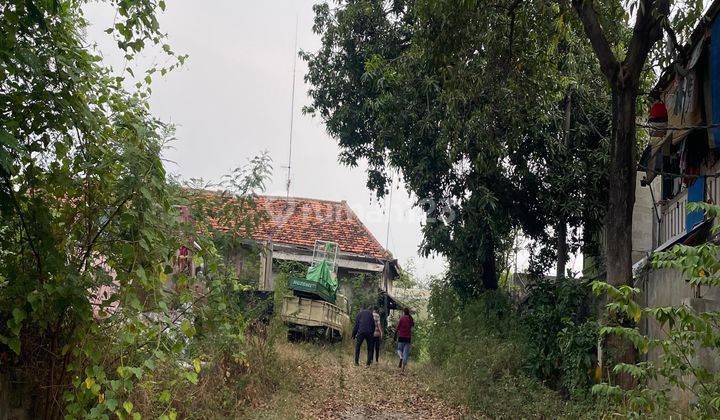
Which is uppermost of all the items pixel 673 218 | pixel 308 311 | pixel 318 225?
pixel 318 225

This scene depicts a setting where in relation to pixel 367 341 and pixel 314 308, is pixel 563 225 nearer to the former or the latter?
pixel 367 341

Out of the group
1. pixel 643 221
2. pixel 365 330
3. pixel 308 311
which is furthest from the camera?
pixel 308 311

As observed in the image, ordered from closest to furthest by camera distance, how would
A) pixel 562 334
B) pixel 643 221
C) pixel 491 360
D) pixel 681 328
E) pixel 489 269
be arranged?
pixel 681 328 → pixel 562 334 → pixel 491 360 → pixel 643 221 → pixel 489 269

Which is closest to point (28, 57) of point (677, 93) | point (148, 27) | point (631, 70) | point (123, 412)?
point (148, 27)

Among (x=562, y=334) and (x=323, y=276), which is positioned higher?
(x=323, y=276)

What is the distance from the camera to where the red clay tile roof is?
31641mm

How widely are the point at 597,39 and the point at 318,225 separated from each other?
23.3 meters

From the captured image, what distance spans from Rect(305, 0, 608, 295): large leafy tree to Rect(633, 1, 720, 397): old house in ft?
6.53

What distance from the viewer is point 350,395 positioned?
15.7 meters

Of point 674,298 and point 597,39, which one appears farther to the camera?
point 674,298

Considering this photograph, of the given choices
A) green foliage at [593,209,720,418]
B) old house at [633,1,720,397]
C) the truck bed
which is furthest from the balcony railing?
the truck bed

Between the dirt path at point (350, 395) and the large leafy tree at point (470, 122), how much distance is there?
398cm

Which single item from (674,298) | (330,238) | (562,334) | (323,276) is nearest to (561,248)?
(562,334)

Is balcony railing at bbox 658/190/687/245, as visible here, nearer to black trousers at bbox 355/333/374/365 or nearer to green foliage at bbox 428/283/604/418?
green foliage at bbox 428/283/604/418
